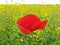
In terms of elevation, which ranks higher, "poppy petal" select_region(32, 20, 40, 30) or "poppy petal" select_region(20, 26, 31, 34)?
"poppy petal" select_region(32, 20, 40, 30)

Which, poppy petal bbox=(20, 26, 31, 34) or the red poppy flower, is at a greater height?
the red poppy flower

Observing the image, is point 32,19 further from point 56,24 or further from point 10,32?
point 56,24

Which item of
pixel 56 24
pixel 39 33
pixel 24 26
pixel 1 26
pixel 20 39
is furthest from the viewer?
pixel 56 24

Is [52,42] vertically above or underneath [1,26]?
underneath

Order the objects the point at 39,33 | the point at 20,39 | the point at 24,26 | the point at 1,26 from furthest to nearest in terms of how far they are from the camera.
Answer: the point at 1,26, the point at 39,33, the point at 20,39, the point at 24,26

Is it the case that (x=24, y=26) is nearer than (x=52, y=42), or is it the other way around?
(x=24, y=26)

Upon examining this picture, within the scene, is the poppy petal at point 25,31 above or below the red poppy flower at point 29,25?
below

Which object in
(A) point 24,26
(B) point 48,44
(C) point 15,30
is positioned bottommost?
(B) point 48,44

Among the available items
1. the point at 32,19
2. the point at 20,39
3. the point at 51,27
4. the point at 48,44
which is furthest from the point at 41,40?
the point at 32,19

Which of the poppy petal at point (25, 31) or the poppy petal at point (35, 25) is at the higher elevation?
the poppy petal at point (35, 25)
